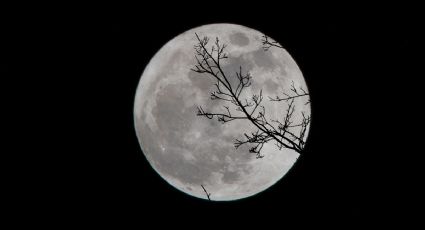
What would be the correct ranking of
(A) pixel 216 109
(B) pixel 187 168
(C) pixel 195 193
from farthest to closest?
(C) pixel 195 193 < (B) pixel 187 168 < (A) pixel 216 109

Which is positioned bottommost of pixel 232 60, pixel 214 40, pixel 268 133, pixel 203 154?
pixel 268 133

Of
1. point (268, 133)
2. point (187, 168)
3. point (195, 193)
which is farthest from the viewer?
point (195, 193)

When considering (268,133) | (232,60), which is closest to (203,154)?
(232,60)

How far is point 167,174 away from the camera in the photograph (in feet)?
33.4

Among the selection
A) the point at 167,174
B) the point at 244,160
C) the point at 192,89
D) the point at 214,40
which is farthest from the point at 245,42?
the point at 167,174

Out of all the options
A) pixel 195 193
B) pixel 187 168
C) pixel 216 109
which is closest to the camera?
pixel 216 109

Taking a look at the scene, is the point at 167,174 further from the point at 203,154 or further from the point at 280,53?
the point at 280,53

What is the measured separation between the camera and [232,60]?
9.40 m

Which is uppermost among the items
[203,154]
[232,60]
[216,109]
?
[232,60]

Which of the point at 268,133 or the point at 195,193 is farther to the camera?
the point at 195,193

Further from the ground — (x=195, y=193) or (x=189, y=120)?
(x=189, y=120)

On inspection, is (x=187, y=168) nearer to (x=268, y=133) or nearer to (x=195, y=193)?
(x=195, y=193)

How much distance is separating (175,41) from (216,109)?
2498 millimetres

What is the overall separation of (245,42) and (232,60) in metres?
0.77
